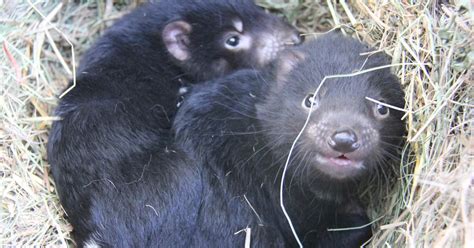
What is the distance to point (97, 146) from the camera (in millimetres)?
4570

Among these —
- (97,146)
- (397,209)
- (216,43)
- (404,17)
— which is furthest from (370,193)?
(97,146)

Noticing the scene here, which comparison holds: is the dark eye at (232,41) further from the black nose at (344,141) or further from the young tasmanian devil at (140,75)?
the black nose at (344,141)

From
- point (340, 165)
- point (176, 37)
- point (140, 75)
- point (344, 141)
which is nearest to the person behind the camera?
point (344, 141)

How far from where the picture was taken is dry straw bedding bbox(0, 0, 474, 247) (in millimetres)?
3920

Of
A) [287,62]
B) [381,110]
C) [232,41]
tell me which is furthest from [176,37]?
[381,110]

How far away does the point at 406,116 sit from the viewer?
4.48 meters

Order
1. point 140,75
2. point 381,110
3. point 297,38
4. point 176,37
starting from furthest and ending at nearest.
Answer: point 297,38, point 176,37, point 140,75, point 381,110

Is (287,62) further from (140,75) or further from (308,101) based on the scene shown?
(140,75)

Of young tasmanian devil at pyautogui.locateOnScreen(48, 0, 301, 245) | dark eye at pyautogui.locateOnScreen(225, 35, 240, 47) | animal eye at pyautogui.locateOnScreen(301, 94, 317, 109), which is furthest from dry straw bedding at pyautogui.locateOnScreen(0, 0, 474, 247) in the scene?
dark eye at pyautogui.locateOnScreen(225, 35, 240, 47)

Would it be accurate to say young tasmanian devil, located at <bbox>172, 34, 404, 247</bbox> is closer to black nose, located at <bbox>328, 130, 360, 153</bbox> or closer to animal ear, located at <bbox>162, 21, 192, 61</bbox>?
black nose, located at <bbox>328, 130, 360, 153</bbox>

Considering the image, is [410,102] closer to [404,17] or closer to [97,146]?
[404,17]

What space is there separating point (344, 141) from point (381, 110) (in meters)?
0.53

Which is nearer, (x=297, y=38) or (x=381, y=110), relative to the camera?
(x=381, y=110)

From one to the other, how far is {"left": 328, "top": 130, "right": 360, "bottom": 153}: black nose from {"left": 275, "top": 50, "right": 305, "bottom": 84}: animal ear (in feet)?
2.47
